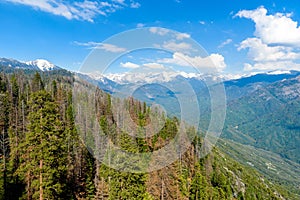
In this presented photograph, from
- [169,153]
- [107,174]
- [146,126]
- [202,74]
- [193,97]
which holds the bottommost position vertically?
[107,174]

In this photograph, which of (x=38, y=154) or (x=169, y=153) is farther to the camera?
(x=169, y=153)

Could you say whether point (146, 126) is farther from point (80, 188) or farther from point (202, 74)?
point (202, 74)

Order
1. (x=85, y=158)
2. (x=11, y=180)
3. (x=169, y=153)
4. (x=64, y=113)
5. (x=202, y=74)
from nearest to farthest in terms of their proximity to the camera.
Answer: (x=202, y=74), (x=11, y=180), (x=169, y=153), (x=85, y=158), (x=64, y=113)

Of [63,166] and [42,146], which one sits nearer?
[42,146]

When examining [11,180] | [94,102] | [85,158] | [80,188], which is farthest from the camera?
[94,102]

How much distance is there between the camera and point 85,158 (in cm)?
5209

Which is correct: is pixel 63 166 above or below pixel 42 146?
below

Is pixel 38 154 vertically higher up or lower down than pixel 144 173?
higher up

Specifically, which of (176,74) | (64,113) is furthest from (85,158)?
(176,74)

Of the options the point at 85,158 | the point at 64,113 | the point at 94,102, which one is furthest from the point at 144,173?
the point at 94,102

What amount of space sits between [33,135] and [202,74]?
47.0 feet

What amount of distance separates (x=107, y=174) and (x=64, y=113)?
34639 millimetres

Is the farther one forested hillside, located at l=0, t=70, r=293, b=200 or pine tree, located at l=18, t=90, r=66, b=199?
forested hillside, located at l=0, t=70, r=293, b=200

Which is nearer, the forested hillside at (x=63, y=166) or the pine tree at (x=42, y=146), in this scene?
the pine tree at (x=42, y=146)
